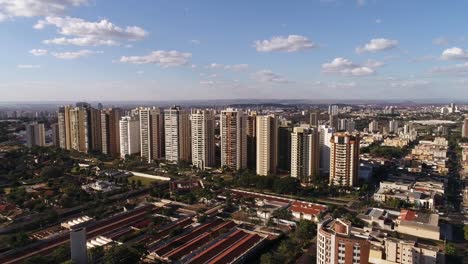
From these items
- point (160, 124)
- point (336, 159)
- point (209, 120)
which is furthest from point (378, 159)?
point (160, 124)

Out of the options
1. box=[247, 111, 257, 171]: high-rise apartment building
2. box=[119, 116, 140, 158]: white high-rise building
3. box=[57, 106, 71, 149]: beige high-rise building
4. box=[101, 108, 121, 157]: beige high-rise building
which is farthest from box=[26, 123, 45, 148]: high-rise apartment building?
box=[247, 111, 257, 171]: high-rise apartment building

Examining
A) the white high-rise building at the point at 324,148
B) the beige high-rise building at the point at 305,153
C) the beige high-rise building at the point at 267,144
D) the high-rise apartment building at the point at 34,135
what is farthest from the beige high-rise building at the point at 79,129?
the white high-rise building at the point at 324,148

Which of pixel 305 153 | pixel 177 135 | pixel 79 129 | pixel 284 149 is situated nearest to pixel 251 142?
pixel 284 149

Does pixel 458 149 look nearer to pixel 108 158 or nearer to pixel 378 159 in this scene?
pixel 378 159

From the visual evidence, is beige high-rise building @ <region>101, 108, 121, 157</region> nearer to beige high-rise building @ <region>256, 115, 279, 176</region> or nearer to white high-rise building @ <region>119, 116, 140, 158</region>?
white high-rise building @ <region>119, 116, 140, 158</region>

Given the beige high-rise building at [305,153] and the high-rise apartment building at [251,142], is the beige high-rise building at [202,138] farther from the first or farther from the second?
the beige high-rise building at [305,153]

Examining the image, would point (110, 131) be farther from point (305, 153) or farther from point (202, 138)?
point (305, 153)
